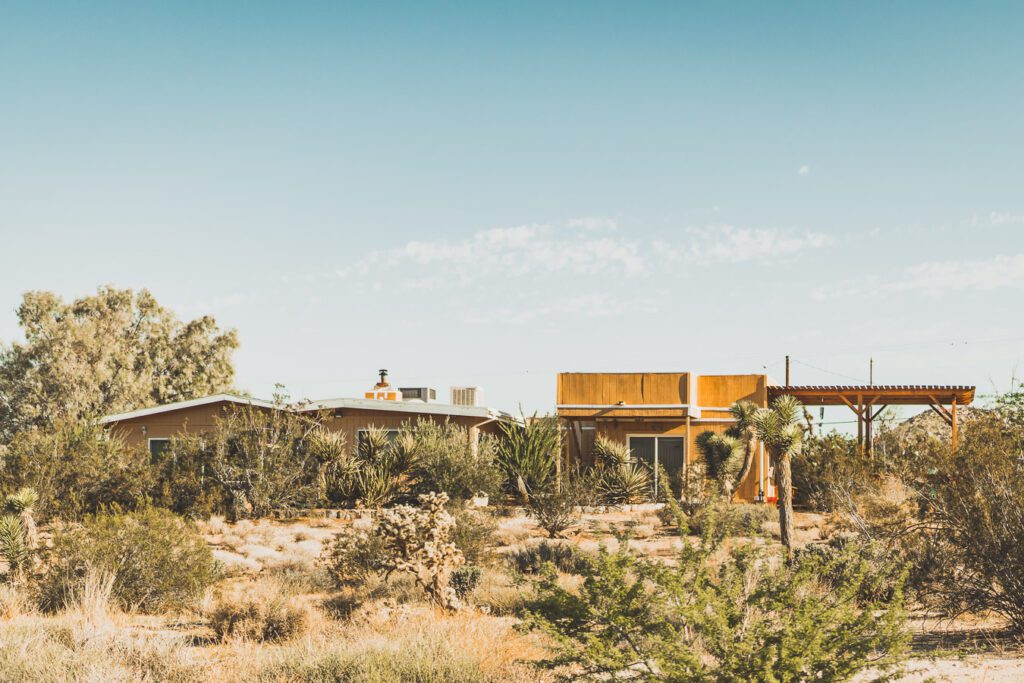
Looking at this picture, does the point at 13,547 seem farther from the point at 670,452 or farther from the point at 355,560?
the point at 670,452

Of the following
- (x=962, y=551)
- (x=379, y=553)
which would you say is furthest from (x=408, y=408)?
(x=962, y=551)

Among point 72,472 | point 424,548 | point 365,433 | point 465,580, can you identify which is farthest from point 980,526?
point 72,472

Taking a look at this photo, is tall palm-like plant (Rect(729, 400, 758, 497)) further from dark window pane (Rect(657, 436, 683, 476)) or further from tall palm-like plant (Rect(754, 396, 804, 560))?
tall palm-like plant (Rect(754, 396, 804, 560))

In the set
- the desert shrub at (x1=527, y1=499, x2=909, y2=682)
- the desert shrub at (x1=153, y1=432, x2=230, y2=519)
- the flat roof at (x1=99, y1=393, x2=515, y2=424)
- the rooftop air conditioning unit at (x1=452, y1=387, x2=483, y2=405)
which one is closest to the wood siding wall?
the flat roof at (x1=99, y1=393, x2=515, y2=424)

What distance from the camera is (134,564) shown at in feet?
37.8

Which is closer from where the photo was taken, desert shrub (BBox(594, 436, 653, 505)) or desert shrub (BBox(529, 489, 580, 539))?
desert shrub (BBox(529, 489, 580, 539))

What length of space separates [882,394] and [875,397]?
0.41 m

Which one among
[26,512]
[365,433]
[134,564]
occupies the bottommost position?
[134,564]

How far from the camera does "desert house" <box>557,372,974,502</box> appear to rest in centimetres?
2570

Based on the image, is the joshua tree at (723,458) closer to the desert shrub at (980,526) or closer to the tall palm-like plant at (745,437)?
the tall palm-like plant at (745,437)

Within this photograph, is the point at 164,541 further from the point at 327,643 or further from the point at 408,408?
the point at 408,408

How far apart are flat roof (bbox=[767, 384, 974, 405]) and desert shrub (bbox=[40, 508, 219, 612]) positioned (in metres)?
19.3

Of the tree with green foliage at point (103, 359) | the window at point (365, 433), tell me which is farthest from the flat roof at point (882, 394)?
the tree with green foliage at point (103, 359)

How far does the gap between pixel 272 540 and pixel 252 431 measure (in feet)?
15.5
